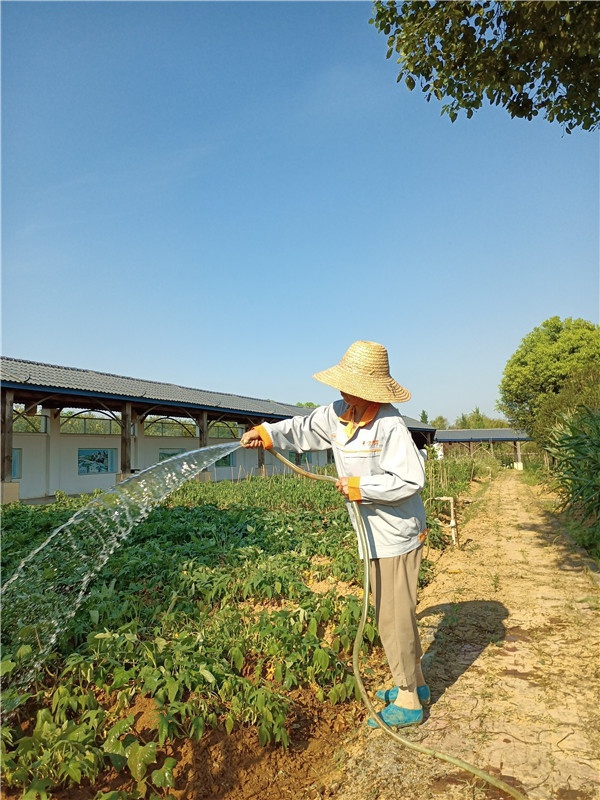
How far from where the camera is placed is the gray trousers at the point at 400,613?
256cm

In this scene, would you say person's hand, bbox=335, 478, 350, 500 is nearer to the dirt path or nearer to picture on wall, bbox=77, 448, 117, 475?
the dirt path

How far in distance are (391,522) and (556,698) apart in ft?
4.37

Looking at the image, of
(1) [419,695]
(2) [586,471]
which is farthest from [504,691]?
(2) [586,471]

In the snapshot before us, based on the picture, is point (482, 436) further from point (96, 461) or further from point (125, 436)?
point (125, 436)

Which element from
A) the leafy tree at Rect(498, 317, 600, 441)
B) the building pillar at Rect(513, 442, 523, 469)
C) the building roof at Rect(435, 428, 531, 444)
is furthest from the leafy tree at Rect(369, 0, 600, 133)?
the building roof at Rect(435, 428, 531, 444)

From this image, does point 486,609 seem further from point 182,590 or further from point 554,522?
point 554,522

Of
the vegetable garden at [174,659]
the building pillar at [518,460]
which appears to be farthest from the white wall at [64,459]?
the building pillar at [518,460]

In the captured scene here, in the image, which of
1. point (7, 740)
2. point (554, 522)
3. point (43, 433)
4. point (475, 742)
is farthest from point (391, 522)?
point (43, 433)

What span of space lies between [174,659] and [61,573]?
91.7 inches

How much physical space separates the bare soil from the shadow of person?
0.01 metres

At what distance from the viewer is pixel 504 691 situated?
2.91 m

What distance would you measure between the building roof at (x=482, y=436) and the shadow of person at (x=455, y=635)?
138 ft

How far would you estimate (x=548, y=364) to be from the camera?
3212 centimetres

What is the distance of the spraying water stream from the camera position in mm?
3152
